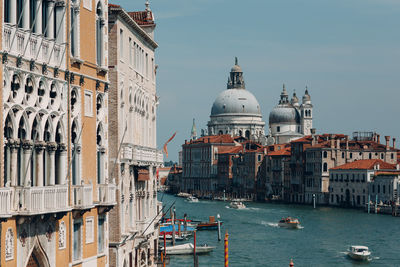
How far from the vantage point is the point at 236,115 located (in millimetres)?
129250

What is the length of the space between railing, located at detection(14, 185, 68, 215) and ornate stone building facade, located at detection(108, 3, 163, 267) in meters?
3.25

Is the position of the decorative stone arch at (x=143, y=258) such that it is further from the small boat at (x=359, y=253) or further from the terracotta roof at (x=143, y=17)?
the small boat at (x=359, y=253)

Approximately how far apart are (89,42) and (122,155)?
3.36 metres

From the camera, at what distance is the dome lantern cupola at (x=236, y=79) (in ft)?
442

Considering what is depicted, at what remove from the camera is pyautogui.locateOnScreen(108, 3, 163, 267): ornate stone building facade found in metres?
16.5

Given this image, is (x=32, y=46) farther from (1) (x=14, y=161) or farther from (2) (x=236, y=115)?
(2) (x=236, y=115)

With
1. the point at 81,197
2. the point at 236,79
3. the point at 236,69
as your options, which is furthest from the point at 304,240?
the point at 236,69

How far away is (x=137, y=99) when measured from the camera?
19047 mm

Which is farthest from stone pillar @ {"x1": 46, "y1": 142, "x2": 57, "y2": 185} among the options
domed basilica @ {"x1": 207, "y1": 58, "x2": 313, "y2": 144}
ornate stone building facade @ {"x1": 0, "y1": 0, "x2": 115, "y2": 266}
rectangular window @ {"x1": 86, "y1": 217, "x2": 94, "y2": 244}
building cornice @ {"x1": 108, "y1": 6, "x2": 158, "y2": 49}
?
domed basilica @ {"x1": 207, "y1": 58, "x2": 313, "y2": 144}

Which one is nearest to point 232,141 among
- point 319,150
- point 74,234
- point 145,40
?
point 319,150

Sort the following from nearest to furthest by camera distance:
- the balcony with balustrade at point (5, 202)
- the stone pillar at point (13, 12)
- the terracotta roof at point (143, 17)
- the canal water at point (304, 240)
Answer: the balcony with balustrade at point (5, 202), the stone pillar at point (13, 12), the terracotta roof at point (143, 17), the canal water at point (304, 240)

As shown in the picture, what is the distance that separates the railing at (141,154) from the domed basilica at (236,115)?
106290 mm

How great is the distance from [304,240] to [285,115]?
7840 cm

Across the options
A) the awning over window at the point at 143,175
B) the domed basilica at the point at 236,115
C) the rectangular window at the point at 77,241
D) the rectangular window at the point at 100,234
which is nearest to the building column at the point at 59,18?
the rectangular window at the point at 77,241
